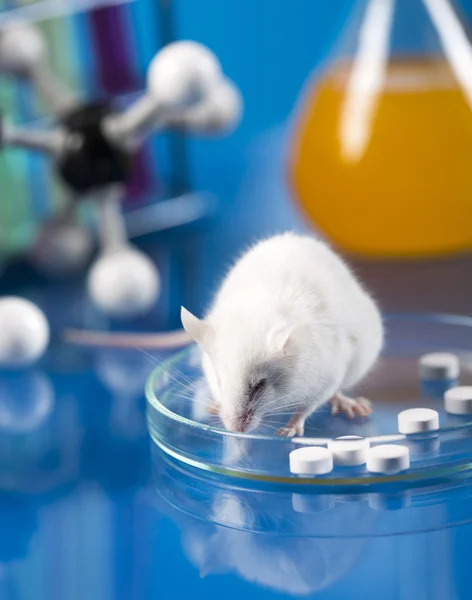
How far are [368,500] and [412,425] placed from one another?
2.4 inches

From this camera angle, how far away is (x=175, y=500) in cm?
73

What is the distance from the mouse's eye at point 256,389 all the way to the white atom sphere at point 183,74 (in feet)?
1.25

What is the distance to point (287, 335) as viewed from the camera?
0.69m

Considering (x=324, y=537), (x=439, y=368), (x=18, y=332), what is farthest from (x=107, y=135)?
(x=324, y=537)

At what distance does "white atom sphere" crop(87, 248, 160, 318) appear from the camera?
3.43 feet

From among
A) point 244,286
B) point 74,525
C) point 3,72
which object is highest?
point 3,72

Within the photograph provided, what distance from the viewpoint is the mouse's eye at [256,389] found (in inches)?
27.4

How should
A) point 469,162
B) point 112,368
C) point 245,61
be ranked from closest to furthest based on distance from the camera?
point 112,368, point 469,162, point 245,61

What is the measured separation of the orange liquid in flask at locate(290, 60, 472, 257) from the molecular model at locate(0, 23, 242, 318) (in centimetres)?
14

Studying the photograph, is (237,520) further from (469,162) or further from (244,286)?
(469,162)

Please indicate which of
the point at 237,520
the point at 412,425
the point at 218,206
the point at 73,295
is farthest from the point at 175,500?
the point at 218,206

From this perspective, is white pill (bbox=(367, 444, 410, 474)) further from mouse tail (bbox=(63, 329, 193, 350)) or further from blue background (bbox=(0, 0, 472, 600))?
mouse tail (bbox=(63, 329, 193, 350))

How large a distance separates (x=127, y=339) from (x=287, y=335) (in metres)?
0.38

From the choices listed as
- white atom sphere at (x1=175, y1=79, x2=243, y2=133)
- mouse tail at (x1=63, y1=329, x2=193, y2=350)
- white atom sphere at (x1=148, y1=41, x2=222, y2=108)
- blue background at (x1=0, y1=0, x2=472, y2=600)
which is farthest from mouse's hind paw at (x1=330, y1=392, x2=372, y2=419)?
white atom sphere at (x1=175, y1=79, x2=243, y2=133)
